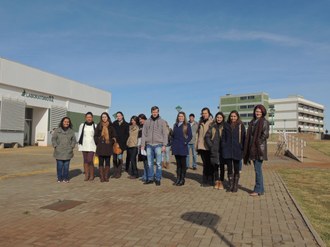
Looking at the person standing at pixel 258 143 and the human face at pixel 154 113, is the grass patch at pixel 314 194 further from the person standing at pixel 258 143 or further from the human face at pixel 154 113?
the human face at pixel 154 113

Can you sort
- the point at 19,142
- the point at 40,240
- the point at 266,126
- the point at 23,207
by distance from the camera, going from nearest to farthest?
the point at 40,240, the point at 23,207, the point at 266,126, the point at 19,142

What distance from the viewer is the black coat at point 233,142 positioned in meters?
8.36

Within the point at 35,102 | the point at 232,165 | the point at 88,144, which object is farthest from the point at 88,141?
the point at 35,102

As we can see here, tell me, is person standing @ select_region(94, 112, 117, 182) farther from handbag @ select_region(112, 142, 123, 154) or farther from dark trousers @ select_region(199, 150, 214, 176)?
dark trousers @ select_region(199, 150, 214, 176)

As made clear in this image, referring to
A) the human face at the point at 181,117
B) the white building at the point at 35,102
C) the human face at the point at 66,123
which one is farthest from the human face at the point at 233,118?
the white building at the point at 35,102

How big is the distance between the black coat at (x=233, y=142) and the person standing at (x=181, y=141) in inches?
43.7

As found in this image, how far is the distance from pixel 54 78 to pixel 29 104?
4.00 metres

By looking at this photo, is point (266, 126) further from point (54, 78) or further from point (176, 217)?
point (54, 78)

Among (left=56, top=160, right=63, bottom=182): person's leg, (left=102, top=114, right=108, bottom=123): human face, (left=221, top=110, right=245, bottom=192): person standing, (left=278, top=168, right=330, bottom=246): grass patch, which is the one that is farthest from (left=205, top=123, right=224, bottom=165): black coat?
(left=56, top=160, right=63, bottom=182): person's leg

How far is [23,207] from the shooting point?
256 inches

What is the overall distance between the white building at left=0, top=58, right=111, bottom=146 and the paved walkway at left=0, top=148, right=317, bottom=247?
60.4 ft

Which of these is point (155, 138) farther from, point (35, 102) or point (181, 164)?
point (35, 102)

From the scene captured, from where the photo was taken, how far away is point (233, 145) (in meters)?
8.41

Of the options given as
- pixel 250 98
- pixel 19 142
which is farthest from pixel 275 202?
pixel 250 98
